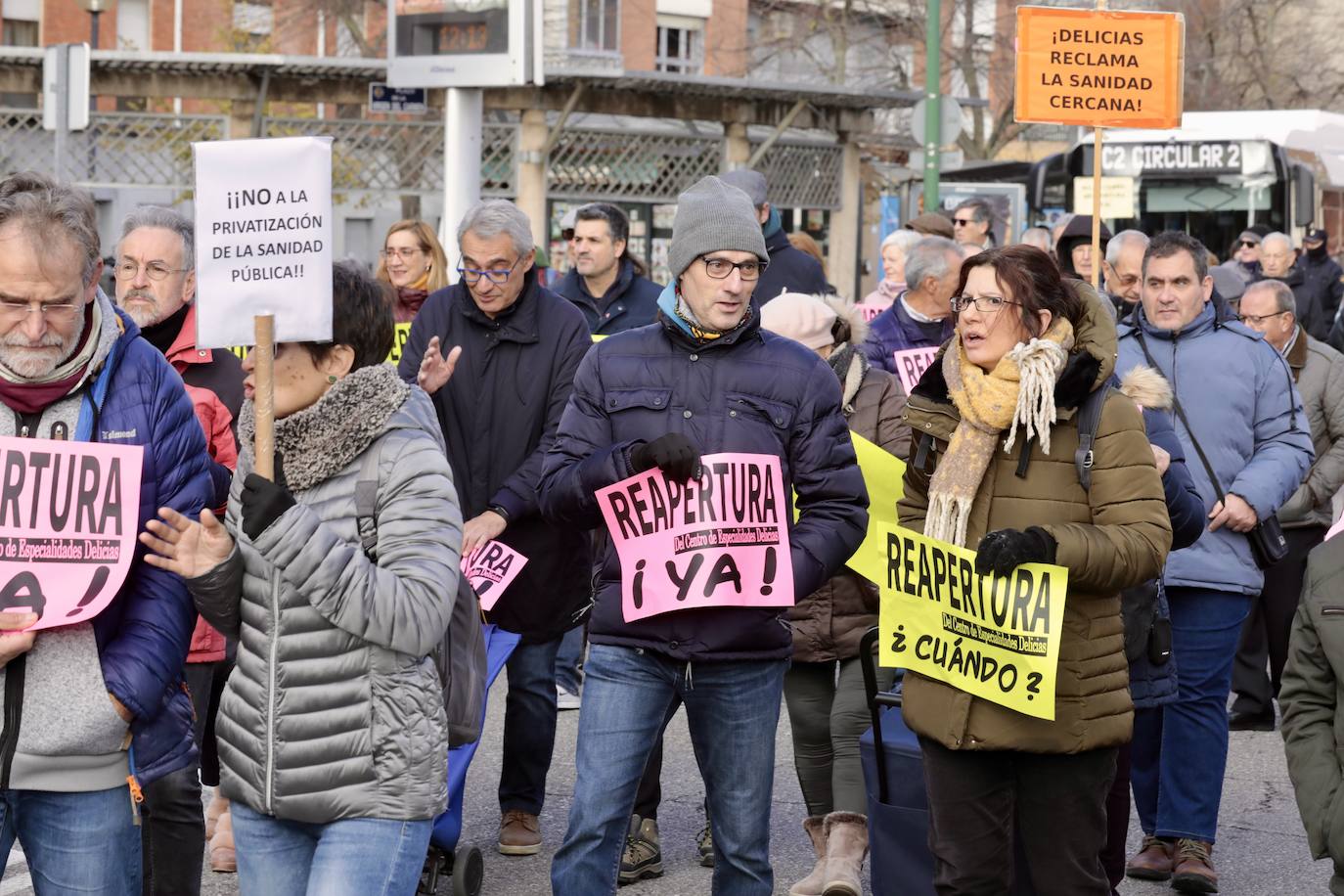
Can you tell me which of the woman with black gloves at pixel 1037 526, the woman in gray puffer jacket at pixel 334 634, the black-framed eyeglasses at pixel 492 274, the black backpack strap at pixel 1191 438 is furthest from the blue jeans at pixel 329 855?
the black backpack strap at pixel 1191 438

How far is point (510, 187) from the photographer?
22.2 metres

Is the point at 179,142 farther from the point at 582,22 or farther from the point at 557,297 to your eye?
the point at 582,22

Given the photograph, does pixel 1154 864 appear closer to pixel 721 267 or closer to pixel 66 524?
pixel 721 267

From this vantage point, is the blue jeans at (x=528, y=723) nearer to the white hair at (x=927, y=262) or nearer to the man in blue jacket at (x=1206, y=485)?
the man in blue jacket at (x=1206, y=485)

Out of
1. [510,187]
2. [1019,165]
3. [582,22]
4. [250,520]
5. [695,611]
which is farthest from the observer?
[582,22]

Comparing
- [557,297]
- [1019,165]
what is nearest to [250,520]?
[557,297]

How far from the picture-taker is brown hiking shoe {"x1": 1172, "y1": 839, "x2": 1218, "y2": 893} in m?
6.12

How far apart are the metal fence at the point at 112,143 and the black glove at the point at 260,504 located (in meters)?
14.6

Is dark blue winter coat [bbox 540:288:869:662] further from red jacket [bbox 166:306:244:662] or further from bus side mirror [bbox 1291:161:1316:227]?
bus side mirror [bbox 1291:161:1316:227]

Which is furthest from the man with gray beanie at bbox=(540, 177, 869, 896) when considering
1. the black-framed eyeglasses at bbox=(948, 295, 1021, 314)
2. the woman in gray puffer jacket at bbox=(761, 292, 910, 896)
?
the woman in gray puffer jacket at bbox=(761, 292, 910, 896)

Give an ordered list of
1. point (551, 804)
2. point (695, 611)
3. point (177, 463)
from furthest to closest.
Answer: point (551, 804) → point (695, 611) → point (177, 463)

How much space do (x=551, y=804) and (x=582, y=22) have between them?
34.5 meters

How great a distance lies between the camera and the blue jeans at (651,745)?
467cm

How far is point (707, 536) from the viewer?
459 cm
